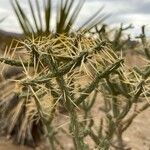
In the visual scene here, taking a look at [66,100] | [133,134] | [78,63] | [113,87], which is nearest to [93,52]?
[78,63]

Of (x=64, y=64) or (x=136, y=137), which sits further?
(x=136, y=137)

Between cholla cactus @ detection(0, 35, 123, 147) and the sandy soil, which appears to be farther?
the sandy soil

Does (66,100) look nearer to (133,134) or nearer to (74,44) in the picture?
(74,44)

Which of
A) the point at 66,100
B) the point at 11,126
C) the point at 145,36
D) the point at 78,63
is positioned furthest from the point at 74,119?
the point at 11,126

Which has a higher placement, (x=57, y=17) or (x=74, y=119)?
(x=57, y=17)

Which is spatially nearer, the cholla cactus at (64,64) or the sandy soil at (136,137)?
the cholla cactus at (64,64)

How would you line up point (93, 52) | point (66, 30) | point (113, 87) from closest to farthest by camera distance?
point (93, 52) → point (113, 87) → point (66, 30)

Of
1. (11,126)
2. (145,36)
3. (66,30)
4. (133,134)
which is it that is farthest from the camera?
(133,134)

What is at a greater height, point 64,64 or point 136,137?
point 136,137

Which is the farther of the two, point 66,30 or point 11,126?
point 11,126

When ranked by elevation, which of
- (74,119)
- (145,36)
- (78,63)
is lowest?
(74,119)
